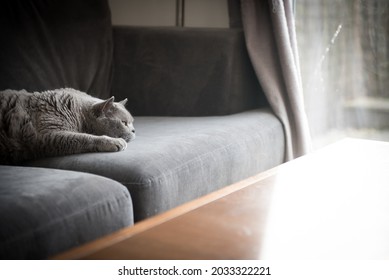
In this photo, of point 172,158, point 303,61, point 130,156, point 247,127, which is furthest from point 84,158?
point 303,61

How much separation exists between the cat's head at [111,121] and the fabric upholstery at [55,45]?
409 mm

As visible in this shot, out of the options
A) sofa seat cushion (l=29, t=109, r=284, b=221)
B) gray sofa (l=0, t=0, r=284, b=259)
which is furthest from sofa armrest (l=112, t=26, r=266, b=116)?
sofa seat cushion (l=29, t=109, r=284, b=221)

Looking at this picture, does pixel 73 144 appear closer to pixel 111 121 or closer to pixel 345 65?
pixel 111 121

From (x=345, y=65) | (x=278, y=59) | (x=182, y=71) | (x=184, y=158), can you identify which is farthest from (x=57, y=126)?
(x=345, y=65)

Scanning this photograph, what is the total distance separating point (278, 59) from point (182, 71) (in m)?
0.47

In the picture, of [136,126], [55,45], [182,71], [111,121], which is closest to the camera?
[111,121]

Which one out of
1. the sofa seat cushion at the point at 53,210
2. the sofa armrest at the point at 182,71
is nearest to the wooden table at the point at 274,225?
the sofa seat cushion at the point at 53,210

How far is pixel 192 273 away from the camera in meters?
0.94

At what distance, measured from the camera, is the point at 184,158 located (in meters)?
1.75

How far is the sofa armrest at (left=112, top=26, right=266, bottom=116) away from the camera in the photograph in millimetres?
2516

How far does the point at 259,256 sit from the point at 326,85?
2.24 m

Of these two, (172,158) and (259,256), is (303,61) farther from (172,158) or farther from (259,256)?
(259,256)

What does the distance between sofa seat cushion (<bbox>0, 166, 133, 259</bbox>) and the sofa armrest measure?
1124 mm

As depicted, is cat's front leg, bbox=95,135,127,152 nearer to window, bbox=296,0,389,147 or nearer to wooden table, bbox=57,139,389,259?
wooden table, bbox=57,139,389,259
